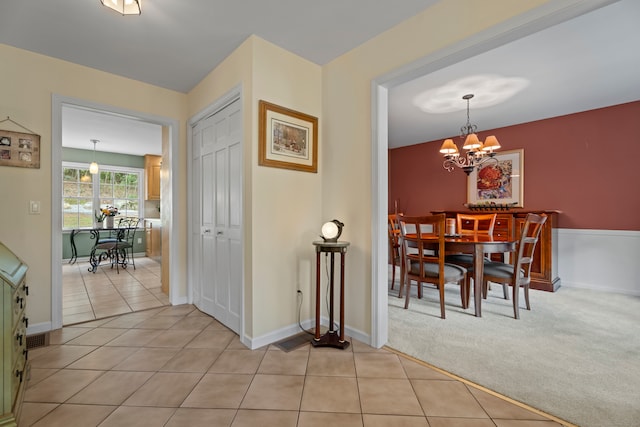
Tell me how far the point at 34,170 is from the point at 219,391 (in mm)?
2591

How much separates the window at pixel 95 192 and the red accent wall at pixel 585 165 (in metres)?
7.85

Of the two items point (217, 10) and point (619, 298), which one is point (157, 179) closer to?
point (217, 10)

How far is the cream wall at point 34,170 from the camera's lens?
97.3 inches

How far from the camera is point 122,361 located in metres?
2.09

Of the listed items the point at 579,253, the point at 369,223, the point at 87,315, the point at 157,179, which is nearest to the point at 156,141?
the point at 157,179

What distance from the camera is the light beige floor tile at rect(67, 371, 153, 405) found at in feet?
5.43

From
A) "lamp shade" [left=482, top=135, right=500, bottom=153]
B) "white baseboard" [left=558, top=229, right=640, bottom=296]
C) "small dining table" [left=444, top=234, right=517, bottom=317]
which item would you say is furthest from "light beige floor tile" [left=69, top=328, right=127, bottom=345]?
"white baseboard" [left=558, top=229, right=640, bottom=296]

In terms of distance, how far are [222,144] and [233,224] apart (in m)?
0.81

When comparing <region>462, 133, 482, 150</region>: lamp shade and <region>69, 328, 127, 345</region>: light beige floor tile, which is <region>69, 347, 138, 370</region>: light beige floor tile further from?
<region>462, 133, 482, 150</region>: lamp shade

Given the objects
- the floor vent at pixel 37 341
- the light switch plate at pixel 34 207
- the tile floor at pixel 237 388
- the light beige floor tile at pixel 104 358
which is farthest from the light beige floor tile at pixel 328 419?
the light switch plate at pixel 34 207

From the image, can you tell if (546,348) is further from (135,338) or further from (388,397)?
(135,338)

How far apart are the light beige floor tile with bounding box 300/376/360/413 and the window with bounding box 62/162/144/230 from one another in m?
6.79

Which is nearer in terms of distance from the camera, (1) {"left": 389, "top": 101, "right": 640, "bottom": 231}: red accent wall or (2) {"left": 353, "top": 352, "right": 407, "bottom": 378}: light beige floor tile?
(2) {"left": 353, "top": 352, "right": 407, "bottom": 378}: light beige floor tile

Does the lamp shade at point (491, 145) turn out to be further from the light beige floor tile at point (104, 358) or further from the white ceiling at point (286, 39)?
the light beige floor tile at point (104, 358)
